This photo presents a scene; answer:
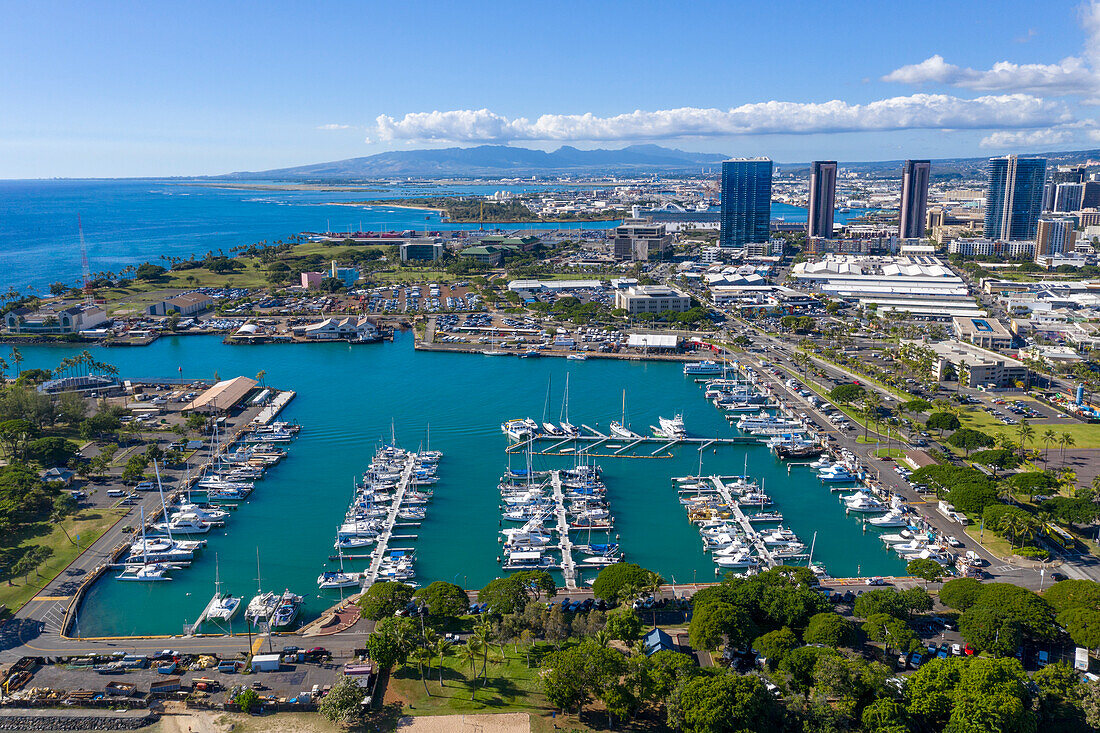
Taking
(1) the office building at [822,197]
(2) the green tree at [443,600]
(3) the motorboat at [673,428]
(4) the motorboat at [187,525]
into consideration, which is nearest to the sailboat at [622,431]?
(3) the motorboat at [673,428]

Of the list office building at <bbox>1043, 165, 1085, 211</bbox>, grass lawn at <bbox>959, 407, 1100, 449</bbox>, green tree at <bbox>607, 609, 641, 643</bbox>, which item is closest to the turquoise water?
green tree at <bbox>607, 609, 641, 643</bbox>

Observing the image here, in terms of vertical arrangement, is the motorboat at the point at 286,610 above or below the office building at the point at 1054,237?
below

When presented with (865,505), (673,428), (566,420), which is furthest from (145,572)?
(865,505)

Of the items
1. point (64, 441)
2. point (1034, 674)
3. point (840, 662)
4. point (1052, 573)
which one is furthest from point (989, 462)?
point (64, 441)

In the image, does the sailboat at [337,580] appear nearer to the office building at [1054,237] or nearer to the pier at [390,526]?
the pier at [390,526]

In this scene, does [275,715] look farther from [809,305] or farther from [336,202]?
[336,202]

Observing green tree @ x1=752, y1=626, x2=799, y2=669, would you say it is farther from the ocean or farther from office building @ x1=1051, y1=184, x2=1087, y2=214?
office building @ x1=1051, y1=184, x2=1087, y2=214
